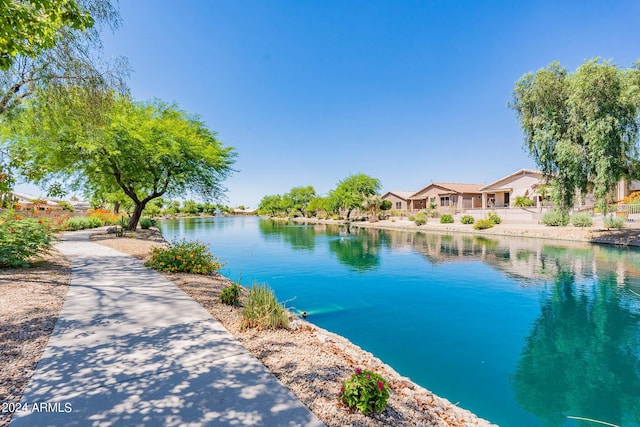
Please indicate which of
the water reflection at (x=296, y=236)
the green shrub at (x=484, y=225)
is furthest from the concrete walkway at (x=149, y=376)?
the green shrub at (x=484, y=225)

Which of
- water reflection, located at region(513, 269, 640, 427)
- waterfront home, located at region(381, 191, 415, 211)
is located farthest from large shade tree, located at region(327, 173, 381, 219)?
water reflection, located at region(513, 269, 640, 427)

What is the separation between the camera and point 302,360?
13.6ft

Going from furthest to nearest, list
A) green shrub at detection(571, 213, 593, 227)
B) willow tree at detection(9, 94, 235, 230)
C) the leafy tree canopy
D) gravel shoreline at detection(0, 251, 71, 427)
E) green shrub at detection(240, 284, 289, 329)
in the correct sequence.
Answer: green shrub at detection(571, 213, 593, 227) < willow tree at detection(9, 94, 235, 230) < green shrub at detection(240, 284, 289, 329) < the leafy tree canopy < gravel shoreline at detection(0, 251, 71, 427)

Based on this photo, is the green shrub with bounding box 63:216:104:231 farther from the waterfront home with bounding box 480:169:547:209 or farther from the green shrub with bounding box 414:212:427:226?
the waterfront home with bounding box 480:169:547:209

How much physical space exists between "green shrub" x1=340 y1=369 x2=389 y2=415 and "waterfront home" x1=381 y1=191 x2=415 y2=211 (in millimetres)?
58231

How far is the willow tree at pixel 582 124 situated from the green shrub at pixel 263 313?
843 inches

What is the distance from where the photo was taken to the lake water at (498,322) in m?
5.09

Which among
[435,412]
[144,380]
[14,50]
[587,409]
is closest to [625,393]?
[587,409]

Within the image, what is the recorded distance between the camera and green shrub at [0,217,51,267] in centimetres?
824

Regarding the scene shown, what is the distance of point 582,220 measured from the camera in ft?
80.0

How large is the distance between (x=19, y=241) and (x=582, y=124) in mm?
27957

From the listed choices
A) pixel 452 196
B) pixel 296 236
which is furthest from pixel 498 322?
pixel 452 196

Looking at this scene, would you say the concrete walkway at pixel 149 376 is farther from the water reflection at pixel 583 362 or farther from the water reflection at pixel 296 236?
the water reflection at pixel 296 236

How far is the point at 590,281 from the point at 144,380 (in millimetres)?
15300
